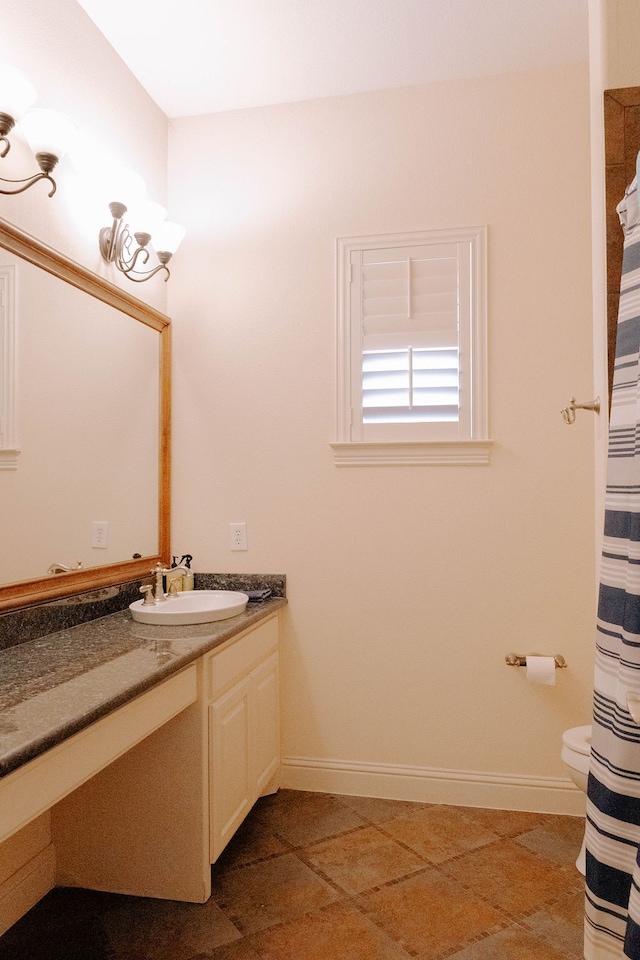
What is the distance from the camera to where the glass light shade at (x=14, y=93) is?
1.65 metres

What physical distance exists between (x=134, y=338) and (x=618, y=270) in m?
1.75

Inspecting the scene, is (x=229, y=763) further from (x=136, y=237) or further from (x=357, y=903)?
(x=136, y=237)

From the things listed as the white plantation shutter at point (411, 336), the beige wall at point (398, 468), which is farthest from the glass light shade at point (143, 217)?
the white plantation shutter at point (411, 336)

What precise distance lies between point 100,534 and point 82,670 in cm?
78

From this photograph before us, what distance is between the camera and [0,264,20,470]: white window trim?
181 centimetres

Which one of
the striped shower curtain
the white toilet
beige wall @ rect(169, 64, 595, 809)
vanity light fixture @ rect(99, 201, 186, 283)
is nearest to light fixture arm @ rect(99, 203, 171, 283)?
vanity light fixture @ rect(99, 201, 186, 283)

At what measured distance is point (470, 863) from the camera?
211 cm

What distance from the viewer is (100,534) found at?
229 centimetres

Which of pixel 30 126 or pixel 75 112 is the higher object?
pixel 75 112

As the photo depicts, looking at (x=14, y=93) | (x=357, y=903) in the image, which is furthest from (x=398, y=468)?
(x=14, y=93)

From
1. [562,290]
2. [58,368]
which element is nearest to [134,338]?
[58,368]

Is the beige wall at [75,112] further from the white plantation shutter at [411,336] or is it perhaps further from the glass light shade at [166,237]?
the white plantation shutter at [411,336]

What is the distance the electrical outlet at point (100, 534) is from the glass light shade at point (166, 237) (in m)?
1.08

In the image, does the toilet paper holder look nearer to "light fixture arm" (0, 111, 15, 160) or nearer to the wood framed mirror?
the wood framed mirror
